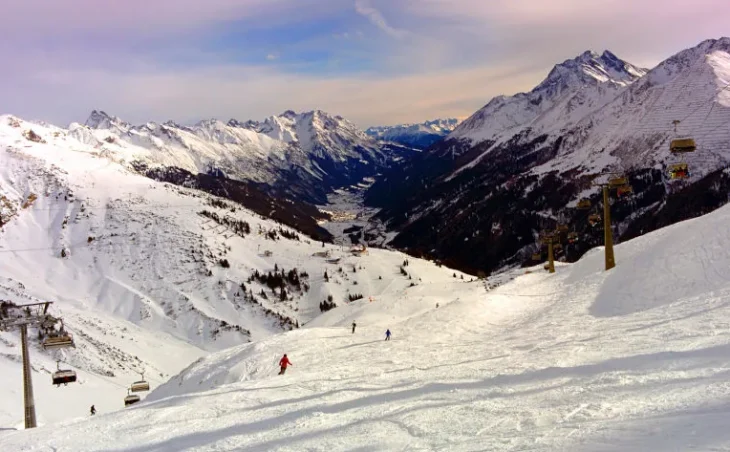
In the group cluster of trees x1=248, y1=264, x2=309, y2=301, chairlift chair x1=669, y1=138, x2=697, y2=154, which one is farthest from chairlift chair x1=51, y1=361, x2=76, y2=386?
→ cluster of trees x1=248, y1=264, x2=309, y2=301

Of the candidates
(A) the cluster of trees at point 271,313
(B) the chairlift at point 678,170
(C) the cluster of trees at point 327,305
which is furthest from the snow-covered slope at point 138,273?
(B) the chairlift at point 678,170

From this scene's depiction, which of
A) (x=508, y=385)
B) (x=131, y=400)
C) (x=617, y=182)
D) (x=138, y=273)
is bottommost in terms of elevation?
(x=131, y=400)

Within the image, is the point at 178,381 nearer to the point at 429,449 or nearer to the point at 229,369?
the point at 229,369

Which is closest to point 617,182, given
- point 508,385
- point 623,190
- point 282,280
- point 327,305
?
point 623,190

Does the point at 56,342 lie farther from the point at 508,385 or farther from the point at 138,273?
the point at 138,273

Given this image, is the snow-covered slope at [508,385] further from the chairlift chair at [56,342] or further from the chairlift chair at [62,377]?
the chairlift chair at [62,377]

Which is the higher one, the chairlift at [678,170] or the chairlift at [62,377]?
the chairlift at [678,170]
